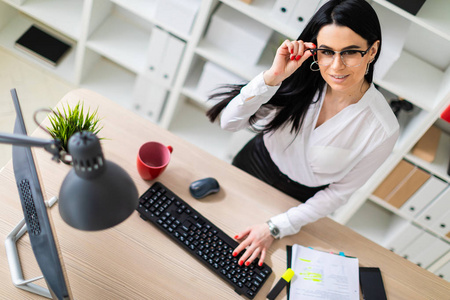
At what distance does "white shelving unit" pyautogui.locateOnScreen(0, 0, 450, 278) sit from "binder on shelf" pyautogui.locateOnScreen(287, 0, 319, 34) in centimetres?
3

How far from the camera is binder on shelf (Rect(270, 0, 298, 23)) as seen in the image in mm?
1915

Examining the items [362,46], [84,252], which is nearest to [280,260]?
[84,252]

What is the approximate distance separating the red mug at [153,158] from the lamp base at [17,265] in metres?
0.33

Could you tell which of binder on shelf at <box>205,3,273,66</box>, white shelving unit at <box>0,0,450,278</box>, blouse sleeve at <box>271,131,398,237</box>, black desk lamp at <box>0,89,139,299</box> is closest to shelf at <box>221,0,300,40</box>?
white shelving unit at <box>0,0,450,278</box>

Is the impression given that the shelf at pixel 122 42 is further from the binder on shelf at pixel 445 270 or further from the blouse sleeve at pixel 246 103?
the binder on shelf at pixel 445 270

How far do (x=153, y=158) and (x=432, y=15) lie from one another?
50.6 inches

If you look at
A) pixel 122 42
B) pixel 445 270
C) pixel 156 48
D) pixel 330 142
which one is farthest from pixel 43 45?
pixel 445 270

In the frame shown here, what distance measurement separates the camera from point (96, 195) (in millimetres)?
787

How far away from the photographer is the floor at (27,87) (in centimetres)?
261

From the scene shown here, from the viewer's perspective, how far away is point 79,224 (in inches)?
32.2

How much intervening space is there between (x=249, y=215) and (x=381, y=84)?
946 mm

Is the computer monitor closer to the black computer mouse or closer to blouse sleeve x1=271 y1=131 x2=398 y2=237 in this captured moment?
the black computer mouse

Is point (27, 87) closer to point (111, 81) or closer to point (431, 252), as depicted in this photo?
point (111, 81)

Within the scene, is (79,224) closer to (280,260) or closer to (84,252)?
(84,252)
